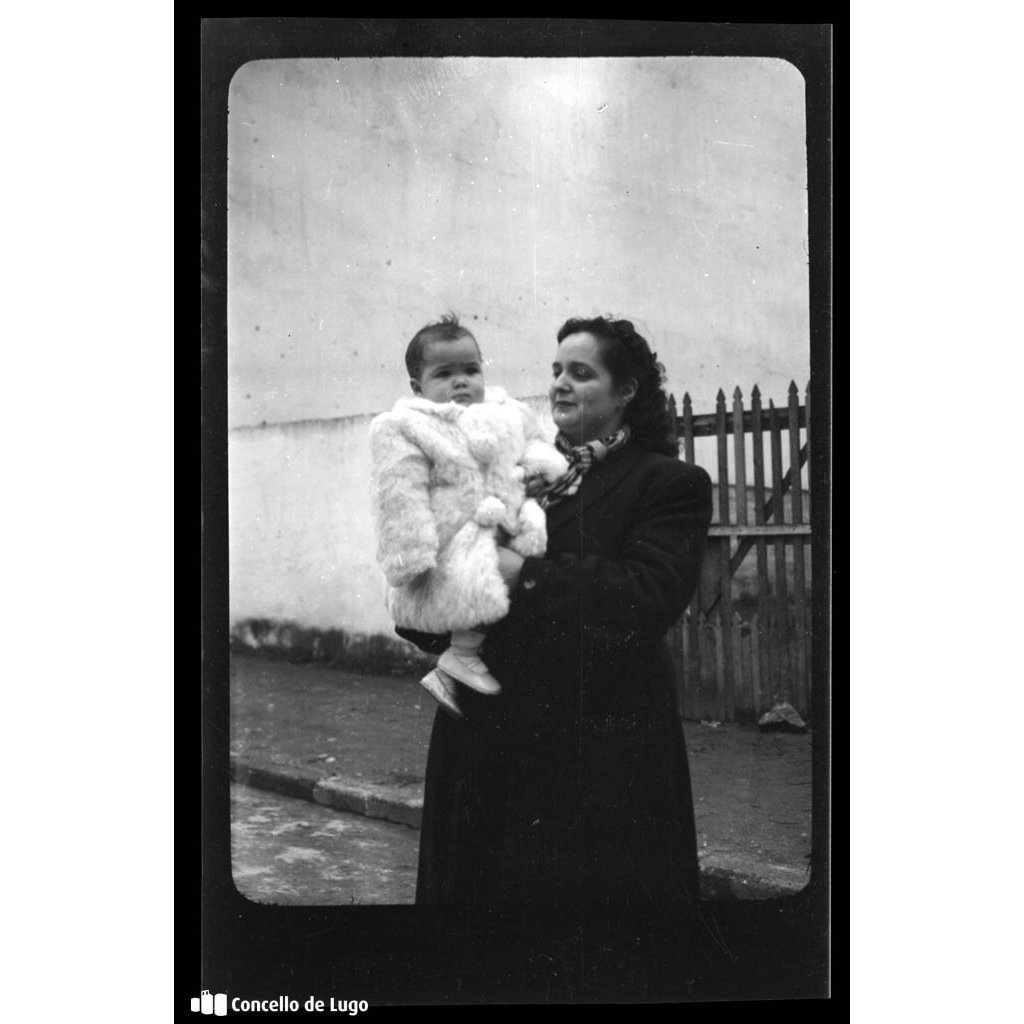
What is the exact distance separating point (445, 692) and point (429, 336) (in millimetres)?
1058

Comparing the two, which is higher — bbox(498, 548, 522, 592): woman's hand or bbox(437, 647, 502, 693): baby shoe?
bbox(498, 548, 522, 592): woman's hand

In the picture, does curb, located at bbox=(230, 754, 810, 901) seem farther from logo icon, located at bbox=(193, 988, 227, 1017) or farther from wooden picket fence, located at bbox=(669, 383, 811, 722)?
logo icon, located at bbox=(193, 988, 227, 1017)

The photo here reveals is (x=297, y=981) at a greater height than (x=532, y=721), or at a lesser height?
lesser

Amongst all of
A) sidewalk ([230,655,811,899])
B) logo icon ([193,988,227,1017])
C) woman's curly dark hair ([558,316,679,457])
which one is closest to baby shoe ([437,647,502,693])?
sidewalk ([230,655,811,899])

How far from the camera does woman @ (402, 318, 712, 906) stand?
291cm

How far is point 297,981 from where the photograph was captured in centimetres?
301

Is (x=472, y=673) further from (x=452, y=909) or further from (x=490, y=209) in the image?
(x=490, y=209)

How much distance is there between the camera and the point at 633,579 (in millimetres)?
2908

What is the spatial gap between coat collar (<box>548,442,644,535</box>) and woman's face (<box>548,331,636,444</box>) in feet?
0.29

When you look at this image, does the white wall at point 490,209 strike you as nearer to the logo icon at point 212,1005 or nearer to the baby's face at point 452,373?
the baby's face at point 452,373

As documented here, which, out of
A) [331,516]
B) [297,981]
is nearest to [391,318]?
[331,516]
